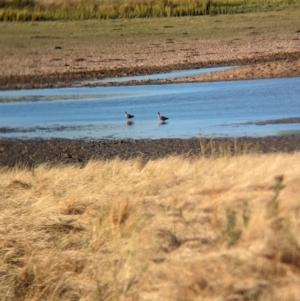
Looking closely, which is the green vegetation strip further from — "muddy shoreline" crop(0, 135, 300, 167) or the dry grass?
the dry grass

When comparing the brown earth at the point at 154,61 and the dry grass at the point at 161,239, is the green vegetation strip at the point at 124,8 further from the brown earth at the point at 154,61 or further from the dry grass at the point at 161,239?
the dry grass at the point at 161,239

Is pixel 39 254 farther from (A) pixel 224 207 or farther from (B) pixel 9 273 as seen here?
(A) pixel 224 207

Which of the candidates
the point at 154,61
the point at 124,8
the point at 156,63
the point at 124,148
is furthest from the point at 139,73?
the point at 124,148

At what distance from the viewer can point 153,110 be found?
15.1m

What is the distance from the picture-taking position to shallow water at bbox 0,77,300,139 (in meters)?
13.1

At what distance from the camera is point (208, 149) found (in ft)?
36.2

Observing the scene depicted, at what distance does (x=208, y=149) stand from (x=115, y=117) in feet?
13.5

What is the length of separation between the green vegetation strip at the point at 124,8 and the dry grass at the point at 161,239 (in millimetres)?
10560

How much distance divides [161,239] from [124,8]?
19770 millimetres

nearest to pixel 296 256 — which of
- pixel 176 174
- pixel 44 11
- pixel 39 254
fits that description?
pixel 39 254

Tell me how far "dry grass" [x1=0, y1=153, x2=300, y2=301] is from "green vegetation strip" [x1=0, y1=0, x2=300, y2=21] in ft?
34.6

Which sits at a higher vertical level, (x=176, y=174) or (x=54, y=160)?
(x=176, y=174)

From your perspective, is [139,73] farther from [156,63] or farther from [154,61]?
[154,61]

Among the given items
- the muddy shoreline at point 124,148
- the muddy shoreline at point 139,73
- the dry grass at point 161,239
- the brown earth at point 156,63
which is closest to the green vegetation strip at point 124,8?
the brown earth at point 156,63
